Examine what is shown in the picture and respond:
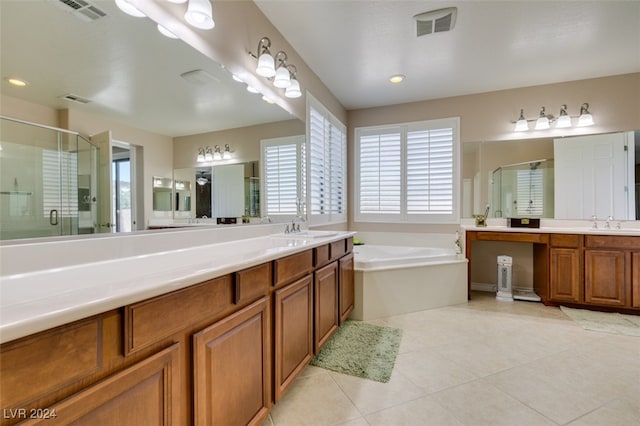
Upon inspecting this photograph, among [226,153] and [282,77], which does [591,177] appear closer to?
[282,77]

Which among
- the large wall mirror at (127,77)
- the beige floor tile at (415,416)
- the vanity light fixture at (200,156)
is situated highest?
the large wall mirror at (127,77)

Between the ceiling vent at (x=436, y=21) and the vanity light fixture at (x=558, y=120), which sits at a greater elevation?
the ceiling vent at (x=436, y=21)

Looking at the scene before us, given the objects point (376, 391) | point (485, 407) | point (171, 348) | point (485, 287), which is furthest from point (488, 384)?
point (485, 287)

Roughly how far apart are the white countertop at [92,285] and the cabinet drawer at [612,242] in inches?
127

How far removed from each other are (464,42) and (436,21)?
491mm

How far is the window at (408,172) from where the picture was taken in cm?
385

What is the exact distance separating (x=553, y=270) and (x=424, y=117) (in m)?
2.36

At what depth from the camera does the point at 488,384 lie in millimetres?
1771

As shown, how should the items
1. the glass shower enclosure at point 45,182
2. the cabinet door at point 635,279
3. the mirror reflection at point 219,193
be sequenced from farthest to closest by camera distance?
1. the cabinet door at point 635,279
2. the mirror reflection at point 219,193
3. the glass shower enclosure at point 45,182

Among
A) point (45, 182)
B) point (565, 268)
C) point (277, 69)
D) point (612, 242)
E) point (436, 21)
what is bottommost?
point (565, 268)

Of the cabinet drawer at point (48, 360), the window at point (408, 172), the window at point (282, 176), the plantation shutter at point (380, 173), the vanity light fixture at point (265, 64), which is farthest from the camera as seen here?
the plantation shutter at point (380, 173)

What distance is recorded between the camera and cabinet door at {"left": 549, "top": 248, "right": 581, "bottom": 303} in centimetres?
302

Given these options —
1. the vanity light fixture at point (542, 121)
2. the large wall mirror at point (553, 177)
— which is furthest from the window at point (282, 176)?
the vanity light fixture at point (542, 121)

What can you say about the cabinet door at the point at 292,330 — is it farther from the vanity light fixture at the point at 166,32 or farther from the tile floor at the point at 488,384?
the vanity light fixture at the point at 166,32
